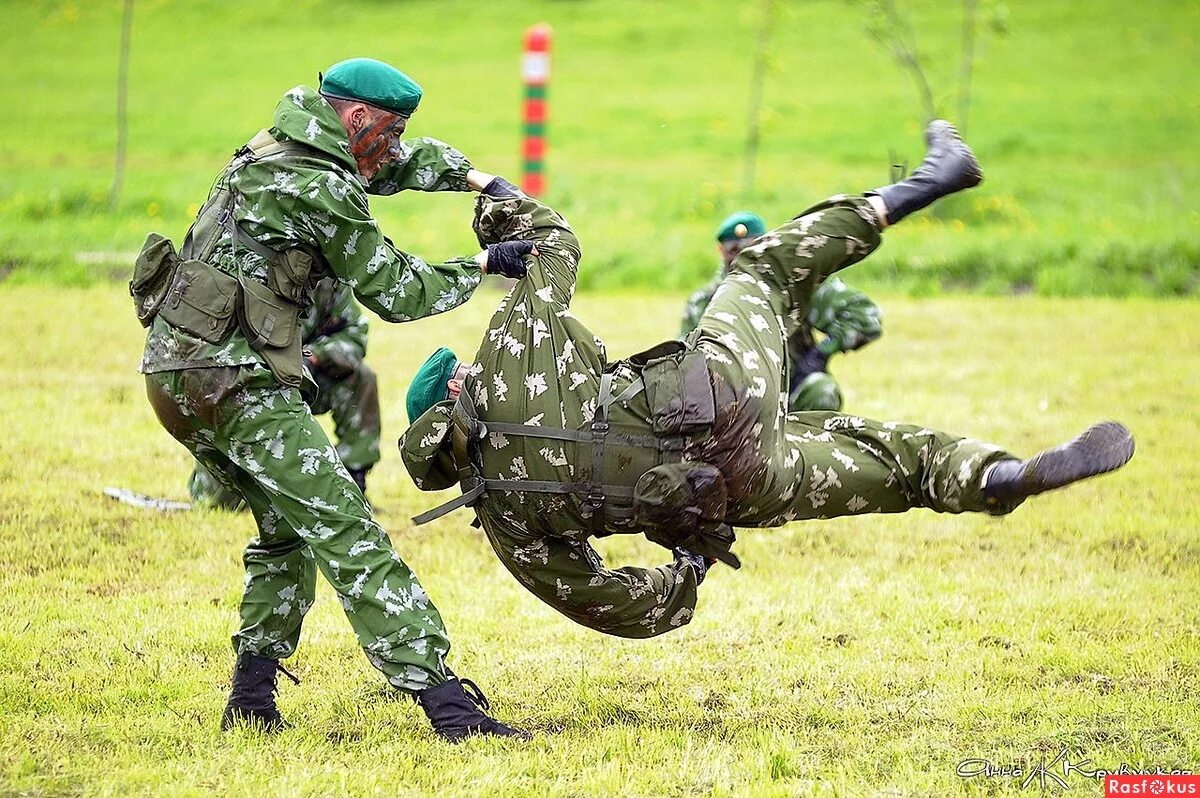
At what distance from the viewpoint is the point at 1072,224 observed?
18.0 m

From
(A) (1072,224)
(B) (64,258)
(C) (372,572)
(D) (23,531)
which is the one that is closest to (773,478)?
(C) (372,572)

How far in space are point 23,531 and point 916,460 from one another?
5007 mm

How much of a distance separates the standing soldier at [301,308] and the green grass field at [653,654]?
1.66 ft

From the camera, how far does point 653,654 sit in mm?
6328

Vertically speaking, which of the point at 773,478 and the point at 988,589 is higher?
the point at 773,478

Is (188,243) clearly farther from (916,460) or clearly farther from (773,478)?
(916,460)

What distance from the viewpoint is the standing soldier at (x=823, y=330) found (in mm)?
8766

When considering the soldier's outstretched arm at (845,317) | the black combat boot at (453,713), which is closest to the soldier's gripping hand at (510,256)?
the black combat boot at (453,713)

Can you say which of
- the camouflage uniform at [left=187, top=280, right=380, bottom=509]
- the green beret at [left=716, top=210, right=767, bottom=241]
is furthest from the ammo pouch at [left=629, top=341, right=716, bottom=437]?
the camouflage uniform at [left=187, top=280, right=380, bottom=509]

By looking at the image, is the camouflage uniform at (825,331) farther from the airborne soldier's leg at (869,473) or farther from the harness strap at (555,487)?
the harness strap at (555,487)

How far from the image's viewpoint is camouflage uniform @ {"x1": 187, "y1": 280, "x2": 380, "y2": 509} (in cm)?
829

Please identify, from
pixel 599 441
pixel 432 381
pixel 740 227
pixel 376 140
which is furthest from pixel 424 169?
pixel 740 227

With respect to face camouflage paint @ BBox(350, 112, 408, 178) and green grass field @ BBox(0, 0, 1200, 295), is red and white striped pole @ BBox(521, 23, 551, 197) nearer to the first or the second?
green grass field @ BBox(0, 0, 1200, 295)
